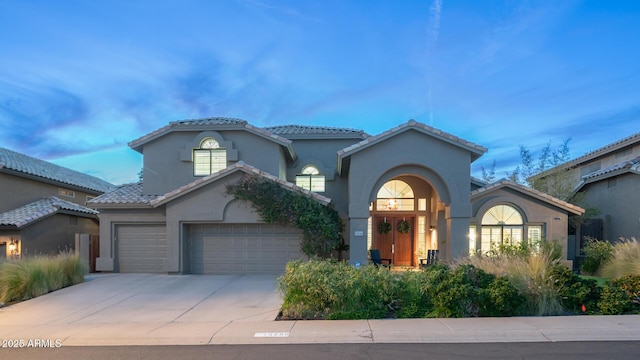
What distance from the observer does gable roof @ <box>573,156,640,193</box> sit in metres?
15.3

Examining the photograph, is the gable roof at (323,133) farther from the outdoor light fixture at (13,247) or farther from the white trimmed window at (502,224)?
the outdoor light fixture at (13,247)

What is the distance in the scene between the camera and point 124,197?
15.5 meters

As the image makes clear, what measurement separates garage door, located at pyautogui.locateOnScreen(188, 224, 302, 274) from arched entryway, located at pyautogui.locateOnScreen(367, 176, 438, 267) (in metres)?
4.88

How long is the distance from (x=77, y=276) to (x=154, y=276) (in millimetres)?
2575

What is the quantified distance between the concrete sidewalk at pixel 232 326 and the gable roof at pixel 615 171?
10781 mm

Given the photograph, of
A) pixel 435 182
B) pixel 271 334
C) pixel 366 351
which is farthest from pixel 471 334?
pixel 435 182

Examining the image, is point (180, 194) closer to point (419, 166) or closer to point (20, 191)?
point (419, 166)

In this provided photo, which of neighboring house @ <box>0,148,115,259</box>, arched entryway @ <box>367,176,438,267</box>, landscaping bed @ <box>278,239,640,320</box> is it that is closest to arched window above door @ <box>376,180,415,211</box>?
arched entryway @ <box>367,176,438,267</box>

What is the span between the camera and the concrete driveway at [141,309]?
729cm

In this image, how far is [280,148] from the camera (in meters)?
16.9

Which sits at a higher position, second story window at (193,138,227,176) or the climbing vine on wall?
second story window at (193,138,227,176)

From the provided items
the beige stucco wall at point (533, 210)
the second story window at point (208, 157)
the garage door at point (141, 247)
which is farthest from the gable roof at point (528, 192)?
the garage door at point (141, 247)

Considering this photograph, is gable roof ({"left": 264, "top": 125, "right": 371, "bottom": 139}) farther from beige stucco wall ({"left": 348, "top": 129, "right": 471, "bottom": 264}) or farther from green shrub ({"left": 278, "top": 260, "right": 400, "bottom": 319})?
green shrub ({"left": 278, "top": 260, "right": 400, "bottom": 319})

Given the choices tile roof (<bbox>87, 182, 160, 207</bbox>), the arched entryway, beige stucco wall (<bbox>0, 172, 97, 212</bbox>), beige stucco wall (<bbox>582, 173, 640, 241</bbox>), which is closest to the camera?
tile roof (<bbox>87, 182, 160, 207</bbox>)
